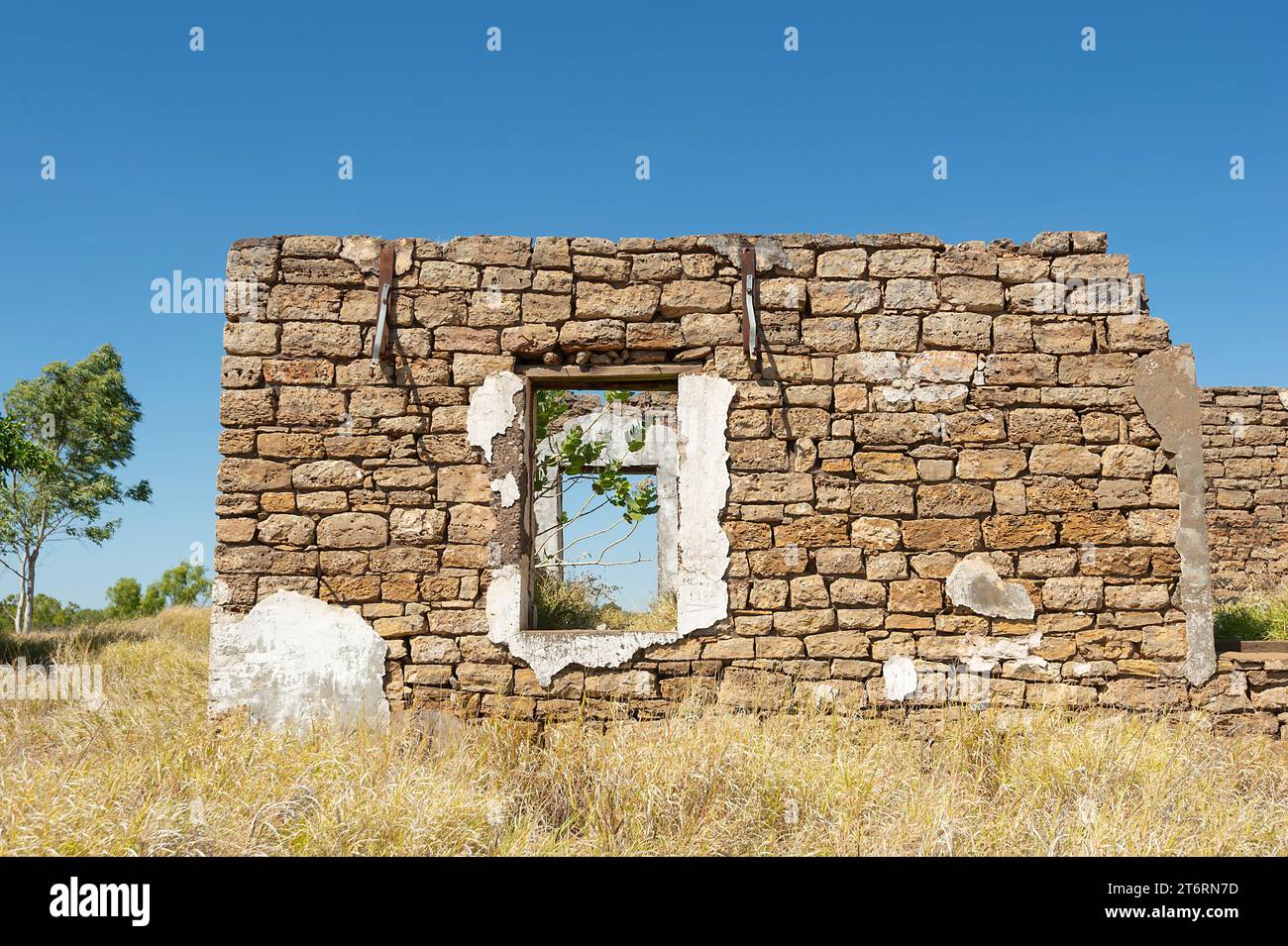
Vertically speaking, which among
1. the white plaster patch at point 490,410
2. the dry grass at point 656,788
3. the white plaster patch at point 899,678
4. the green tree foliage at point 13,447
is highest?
the green tree foliage at point 13,447

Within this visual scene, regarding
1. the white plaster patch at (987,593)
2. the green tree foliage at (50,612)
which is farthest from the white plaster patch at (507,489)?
the green tree foliage at (50,612)

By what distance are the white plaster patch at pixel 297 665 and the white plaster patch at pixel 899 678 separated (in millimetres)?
2747

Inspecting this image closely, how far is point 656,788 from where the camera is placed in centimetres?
355

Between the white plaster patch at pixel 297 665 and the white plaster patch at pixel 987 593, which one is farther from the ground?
the white plaster patch at pixel 987 593

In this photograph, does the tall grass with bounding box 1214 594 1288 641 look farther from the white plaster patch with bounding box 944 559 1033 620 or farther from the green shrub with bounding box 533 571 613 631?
the green shrub with bounding box 533 571 613 631

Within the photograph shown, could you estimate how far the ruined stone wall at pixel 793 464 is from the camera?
4.59m

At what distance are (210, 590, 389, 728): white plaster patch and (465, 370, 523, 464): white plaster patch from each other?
1206 millimetres

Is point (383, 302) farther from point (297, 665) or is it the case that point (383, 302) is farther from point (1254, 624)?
point (1254, 624)

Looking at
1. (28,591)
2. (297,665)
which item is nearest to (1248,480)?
(297,665)

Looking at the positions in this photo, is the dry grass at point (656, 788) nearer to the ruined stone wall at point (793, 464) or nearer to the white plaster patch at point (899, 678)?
the white plaster patch at point (899, 678)

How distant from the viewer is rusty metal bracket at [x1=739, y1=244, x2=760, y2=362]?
15.4ft

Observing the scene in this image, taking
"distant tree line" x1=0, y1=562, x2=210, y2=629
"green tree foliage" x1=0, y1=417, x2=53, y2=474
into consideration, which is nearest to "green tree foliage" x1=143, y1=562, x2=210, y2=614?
"distant tree line" x1=0, y1=562, x2=210, y2=629

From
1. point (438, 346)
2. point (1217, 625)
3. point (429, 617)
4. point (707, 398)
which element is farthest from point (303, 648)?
point (1217, 625)

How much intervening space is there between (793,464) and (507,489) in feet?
5.32
